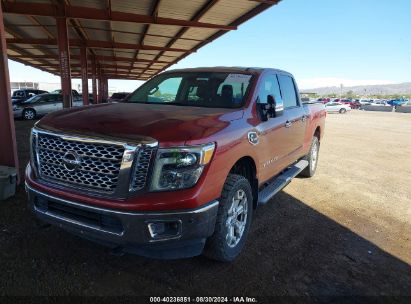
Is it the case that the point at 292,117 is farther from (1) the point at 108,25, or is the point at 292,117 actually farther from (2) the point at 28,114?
(2) the point at 28,114

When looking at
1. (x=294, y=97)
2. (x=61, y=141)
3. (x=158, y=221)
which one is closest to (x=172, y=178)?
(x=158, y=221)

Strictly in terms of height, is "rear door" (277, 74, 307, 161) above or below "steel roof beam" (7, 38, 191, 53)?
below

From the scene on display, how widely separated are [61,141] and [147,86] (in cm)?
217

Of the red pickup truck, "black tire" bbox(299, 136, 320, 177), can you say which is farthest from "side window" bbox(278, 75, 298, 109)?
the red pickup truck

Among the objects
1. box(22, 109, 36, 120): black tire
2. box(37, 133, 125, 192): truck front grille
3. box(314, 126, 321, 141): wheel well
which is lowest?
box(22, 109, 36, 120): black tire

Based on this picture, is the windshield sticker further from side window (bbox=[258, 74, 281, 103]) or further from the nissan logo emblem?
the nissan logo emblem

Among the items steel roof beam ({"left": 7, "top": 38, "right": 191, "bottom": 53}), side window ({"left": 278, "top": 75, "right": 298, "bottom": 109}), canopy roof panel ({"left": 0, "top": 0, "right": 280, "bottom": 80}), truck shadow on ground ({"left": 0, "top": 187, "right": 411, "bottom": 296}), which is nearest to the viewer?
truck shadow on ground ({"left": 0, "top": 187, "right": 411, "bottom": 296})

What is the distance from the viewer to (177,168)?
262cm

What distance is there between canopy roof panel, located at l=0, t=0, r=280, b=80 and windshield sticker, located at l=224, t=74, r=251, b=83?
686cm

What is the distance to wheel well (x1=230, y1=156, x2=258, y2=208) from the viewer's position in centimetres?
358

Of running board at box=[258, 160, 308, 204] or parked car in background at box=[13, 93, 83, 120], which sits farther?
parked car in background at box=[13, 93, 83, 120]

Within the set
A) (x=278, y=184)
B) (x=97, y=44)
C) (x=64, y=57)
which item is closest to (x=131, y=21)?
(x=64, y=57)

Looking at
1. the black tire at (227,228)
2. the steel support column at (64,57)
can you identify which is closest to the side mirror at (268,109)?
the black tire at (227,228)

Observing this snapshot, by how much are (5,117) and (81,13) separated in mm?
8433
